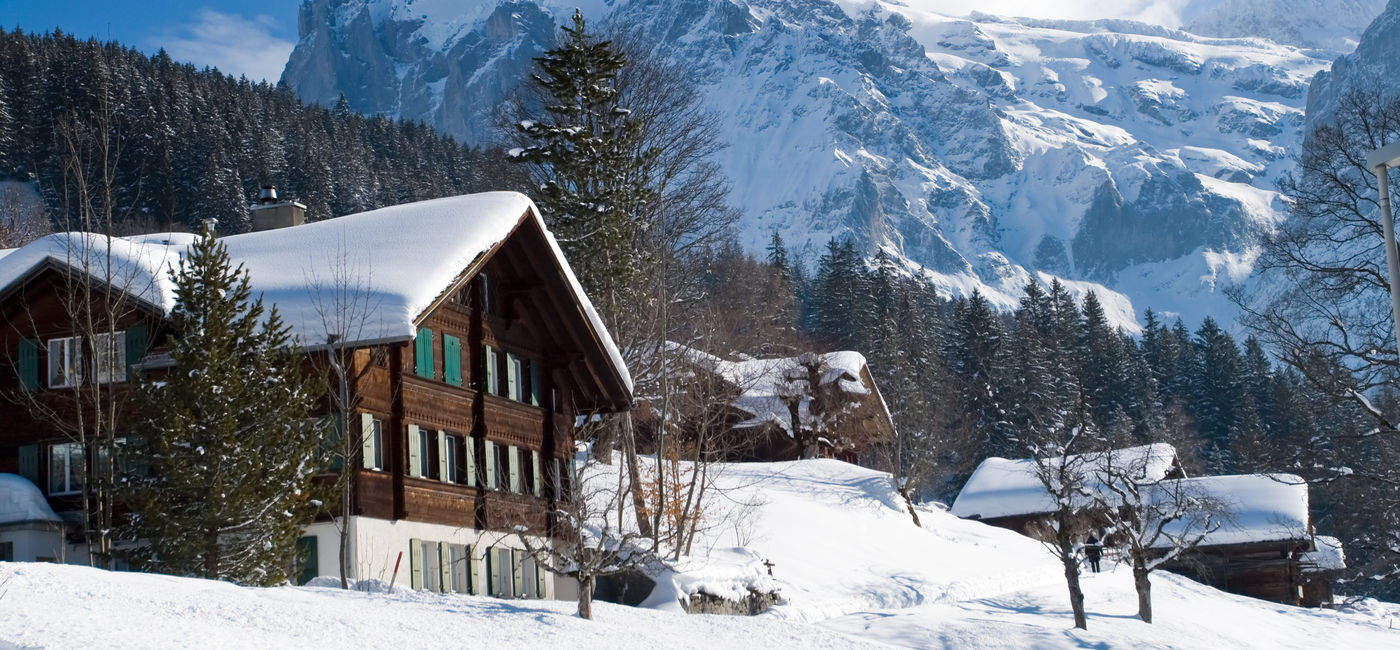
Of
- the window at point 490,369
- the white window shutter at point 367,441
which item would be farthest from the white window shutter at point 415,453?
the window at point 490,369

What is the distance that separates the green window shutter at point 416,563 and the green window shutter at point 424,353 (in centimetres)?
313

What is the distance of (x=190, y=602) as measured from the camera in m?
15.0

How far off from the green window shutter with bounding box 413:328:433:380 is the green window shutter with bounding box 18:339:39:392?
6.62 meters

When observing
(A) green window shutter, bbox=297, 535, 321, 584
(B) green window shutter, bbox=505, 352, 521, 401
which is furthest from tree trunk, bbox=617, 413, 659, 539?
(A) green window shutter, bbox=297, 535, 321, 584

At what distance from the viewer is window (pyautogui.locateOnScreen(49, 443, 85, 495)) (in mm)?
25688

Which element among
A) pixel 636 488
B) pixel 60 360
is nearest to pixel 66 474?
pixel 60 360

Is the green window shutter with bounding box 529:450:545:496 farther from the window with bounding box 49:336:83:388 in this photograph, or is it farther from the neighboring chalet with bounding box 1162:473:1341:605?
the neighboring chalet with bounding box 1162:473:1341:605

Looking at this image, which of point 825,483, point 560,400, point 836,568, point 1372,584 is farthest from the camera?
point 825,483

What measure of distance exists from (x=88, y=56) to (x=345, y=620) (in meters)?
92.7

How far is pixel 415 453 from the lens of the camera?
26625 mm

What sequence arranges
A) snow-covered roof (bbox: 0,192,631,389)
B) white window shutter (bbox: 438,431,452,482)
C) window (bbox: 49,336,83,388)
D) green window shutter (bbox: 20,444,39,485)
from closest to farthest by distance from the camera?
1. snow-covered roof (bbox: 0,192,631,389)
2. window (bbox: 49,336,83,388)
3. green window shutter (bbox: 20,444,39,485)
4. white window shutter (bbox: 438,431,452,482)

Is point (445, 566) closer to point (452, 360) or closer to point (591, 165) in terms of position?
point (452, 360)

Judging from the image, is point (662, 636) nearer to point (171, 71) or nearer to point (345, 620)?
point (345, 620)

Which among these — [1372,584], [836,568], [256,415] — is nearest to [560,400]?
[836,568]
